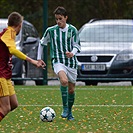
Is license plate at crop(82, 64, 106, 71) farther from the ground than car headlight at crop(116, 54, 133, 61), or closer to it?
closer to it

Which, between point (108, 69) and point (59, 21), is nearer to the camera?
point (59, 21)

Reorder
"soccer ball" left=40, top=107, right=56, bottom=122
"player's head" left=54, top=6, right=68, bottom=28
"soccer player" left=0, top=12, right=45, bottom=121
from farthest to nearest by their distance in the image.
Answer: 1. "player's head" left=54, top=6, right=68, bottom=28
2. "soccer ball" left=40, top=107, right=56, bottom=122
3. "soccer player" left=0, top=12, right=45, bottom=121

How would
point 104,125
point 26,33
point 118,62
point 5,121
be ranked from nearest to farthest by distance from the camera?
1. point 104,125
2. point 5,121
3. point 118,62
4. point 26,33

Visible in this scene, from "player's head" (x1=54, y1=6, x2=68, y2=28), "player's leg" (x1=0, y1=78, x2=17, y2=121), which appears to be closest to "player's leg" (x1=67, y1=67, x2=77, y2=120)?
"player's head" (x1=54, y1=6, x2=68, y2=28)

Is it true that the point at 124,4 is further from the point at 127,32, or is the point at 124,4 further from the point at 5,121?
the point at 5,121

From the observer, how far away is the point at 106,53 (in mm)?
18219

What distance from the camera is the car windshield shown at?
739 inches

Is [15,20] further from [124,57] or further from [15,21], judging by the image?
[124,57]

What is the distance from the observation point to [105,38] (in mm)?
18781

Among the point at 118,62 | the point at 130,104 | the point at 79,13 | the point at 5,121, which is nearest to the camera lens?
the point at 5,121

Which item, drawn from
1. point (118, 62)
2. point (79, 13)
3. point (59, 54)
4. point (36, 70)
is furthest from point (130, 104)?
point (79, 13)

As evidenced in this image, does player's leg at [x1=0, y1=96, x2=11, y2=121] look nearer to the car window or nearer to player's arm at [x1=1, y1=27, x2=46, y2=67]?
player's arm at [x1=1, y1=27, x2=46, y2=67]

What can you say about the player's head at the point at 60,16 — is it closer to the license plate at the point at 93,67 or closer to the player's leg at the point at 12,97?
the player's leg at the point at 12,97

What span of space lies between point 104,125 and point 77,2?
12620 millimetres
